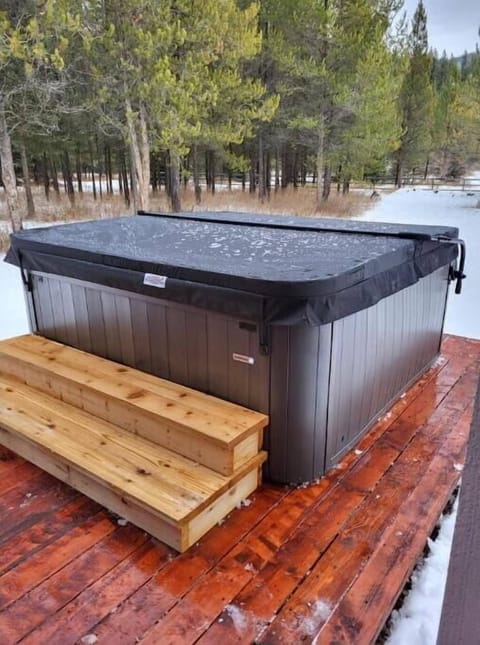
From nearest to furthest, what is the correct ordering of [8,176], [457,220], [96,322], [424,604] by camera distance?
[424,604] → [96,322] → [8,176] → [457,220]

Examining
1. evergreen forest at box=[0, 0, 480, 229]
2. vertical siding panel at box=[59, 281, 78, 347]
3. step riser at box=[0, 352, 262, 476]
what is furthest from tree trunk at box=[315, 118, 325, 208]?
step riser at box=[0, 352, 262, 476]

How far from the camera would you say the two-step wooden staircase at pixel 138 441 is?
172cm

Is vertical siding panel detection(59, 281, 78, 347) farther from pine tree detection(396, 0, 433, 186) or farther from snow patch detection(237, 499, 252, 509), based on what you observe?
pine tree detection(396, 0, 433, 186)

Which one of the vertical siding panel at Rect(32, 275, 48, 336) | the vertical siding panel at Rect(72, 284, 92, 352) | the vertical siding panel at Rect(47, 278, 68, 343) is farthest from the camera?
the vertical siding panel at Rect(32, 275, 48, 336)

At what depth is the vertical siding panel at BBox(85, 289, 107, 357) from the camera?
8.22 ft

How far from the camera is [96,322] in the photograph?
2557 mm

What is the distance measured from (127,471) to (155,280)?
32.6 inches

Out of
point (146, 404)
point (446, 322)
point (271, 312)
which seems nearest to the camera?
point (271, 312)

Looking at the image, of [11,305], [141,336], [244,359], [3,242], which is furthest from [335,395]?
[3,242]

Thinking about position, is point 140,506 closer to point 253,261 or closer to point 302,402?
point 302,402

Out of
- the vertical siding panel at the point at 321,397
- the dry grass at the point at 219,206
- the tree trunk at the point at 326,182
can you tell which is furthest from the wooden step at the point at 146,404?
the tree trunk at the point at 326,182

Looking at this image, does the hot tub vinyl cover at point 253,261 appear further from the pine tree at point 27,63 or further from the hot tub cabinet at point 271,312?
the pine tree at point 27,63

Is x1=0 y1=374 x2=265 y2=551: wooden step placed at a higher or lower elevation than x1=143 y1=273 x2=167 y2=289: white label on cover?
lower

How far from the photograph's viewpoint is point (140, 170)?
27.3 feet
